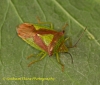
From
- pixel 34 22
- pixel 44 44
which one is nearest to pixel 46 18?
pixel 34 22

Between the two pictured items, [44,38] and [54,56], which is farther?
[54,56]

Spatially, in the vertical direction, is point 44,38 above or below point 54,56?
above

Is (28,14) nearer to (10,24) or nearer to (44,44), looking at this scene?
(10,24)
